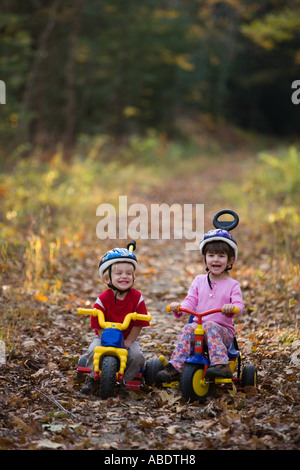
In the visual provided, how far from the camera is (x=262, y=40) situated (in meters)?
22.3

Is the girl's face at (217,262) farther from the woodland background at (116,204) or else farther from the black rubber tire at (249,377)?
the woodland background at (116,204)

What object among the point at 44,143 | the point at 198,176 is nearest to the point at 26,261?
the point at 44,143

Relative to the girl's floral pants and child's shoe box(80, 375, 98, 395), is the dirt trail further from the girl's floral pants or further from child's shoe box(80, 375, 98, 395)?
the girl's floral pants

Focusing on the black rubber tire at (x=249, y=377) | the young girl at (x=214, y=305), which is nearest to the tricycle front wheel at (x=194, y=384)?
the young girl at (x=214, y=305)

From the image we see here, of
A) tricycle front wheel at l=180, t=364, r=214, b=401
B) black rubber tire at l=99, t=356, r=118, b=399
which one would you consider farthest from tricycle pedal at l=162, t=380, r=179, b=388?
black rubber tire at l=99, t=356, r=118, b=399

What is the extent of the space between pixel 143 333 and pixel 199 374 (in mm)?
2127

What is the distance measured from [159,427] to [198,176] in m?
19.0

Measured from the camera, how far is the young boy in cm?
516

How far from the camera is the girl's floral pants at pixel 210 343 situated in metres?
4.89

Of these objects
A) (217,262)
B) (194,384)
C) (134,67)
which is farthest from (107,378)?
(134,67)

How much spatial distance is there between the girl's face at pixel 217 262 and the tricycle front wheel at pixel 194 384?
0.96m

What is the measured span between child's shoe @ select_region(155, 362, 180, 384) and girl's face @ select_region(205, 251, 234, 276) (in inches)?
40.2
